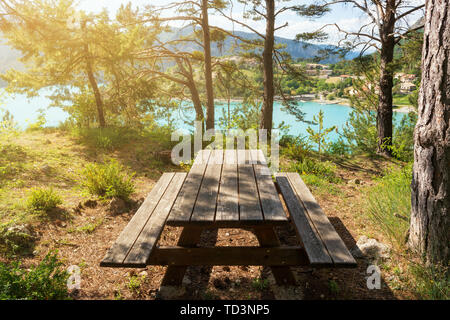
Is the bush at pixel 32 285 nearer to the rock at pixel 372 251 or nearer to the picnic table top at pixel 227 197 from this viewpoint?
the picnic table top at pixel 227 197

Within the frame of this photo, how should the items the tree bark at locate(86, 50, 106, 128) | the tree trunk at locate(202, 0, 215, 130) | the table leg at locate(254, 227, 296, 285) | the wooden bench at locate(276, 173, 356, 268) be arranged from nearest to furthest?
1. the wooden bench at locate(276, 173, 356, 268)
2. the table leg at locate(254, 227, 296, 285)
3. the tree bark at locate(86, 50, 106, 128)
4. the tree trunk at locate(202, 0, 215, 130)

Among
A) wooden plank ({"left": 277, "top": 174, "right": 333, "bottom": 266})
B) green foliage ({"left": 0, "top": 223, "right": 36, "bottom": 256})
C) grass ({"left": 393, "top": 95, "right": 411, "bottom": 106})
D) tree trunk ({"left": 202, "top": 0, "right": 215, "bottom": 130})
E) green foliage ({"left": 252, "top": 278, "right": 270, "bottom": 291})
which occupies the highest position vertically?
tree trunk ({"left": 202, "top": 0, "right": 215, "bottom": 130})

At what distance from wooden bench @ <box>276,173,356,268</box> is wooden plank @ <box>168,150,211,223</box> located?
35.4 inches

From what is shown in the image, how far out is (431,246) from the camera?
246 cm

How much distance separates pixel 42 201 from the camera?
143 inches

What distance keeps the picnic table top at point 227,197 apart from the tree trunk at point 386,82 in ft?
14.9

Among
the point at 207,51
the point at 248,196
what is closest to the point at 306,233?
the point at 248,196

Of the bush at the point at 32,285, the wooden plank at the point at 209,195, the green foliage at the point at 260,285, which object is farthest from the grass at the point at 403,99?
the bush at the point at 32,285

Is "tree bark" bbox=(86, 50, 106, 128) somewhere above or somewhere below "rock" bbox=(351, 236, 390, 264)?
above

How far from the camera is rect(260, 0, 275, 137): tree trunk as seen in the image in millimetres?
7289

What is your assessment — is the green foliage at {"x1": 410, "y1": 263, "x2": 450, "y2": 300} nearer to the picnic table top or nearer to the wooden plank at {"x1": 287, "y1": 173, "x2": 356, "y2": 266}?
the wooden plank at {"x1": 287, "y1": 173, "x2": 356, "y2": 266}

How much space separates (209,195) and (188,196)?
0.61 feet

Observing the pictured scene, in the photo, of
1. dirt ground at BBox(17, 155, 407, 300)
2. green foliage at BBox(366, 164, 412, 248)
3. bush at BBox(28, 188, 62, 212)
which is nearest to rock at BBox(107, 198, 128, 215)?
dirt ground at BBox(17, 155, 407, 300)
